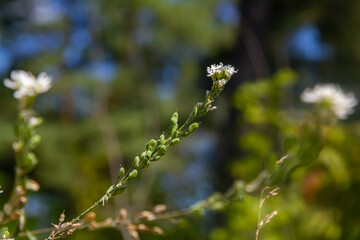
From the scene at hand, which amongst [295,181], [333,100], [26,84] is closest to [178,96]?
[295,181]

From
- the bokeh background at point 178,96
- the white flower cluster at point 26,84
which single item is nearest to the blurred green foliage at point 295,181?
the bokeh background at point 178,96

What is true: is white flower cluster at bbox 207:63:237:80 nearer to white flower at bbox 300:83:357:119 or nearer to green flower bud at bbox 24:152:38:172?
green flower bud at bbox 24:152:38:172

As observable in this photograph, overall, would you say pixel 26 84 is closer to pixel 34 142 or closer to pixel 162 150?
pixel 34 142

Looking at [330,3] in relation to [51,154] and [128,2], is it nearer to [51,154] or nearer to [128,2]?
[128,2]

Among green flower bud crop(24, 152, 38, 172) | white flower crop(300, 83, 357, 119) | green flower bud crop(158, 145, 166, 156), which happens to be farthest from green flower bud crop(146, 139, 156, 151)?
white flower crop(300, 83, 357, 119)

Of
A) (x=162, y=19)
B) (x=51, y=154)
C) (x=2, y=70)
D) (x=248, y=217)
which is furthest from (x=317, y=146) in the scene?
(x=2, y=70)

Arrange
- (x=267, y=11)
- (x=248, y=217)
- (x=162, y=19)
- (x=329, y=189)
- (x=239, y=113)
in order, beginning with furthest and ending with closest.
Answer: (x=162, y=19)
(x=267, y=11)
(x=239, y=113)
(x=329, y=189)
(x=248, y=217)

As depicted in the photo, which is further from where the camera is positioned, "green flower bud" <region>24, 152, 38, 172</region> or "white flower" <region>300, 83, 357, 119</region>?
"white flower" <region>300, 83, 357, 119</region>

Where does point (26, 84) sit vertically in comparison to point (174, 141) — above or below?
above
